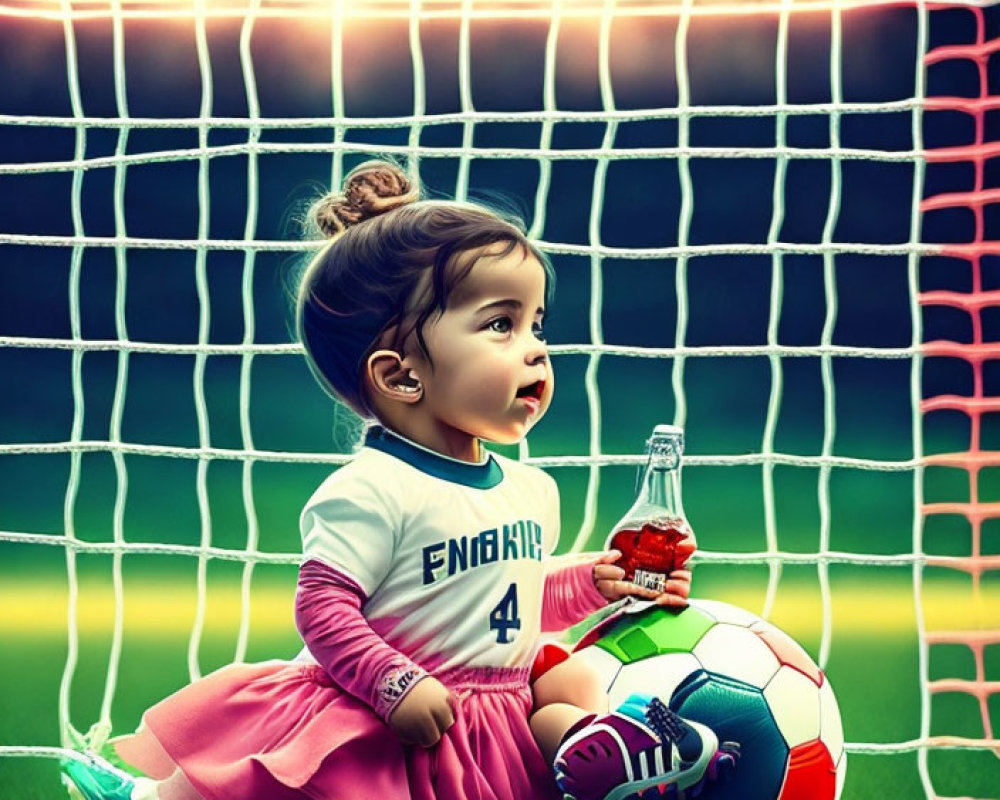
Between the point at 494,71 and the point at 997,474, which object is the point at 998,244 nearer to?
the point at 494,71

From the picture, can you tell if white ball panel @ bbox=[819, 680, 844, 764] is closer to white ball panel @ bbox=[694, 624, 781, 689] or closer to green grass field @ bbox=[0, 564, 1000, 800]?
white ball panel @ bbox=[694, 624, 781, 689]

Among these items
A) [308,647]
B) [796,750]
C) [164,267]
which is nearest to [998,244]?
[796,750]

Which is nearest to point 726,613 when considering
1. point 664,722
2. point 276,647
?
point 664,722

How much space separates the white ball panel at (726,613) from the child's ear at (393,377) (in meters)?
0.36

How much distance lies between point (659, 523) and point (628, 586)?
2.8 inches

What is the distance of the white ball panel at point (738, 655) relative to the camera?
1.31 m

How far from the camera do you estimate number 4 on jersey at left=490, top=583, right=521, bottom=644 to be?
132 cm

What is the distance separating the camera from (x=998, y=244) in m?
2.03

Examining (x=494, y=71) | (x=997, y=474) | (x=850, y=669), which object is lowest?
(x=850, y=669)

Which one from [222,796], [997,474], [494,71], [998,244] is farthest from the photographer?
[997,474]

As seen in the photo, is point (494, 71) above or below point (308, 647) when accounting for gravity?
above

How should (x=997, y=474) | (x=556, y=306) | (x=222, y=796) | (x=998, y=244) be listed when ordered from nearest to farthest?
(x=222, y=796), (x=998, y=244), (x=556, y=306), (x=997, y=474)

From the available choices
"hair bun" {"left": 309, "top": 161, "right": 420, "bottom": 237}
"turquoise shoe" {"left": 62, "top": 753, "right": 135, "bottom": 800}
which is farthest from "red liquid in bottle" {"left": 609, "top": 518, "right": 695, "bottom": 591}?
"turquoise shoe" {"left": 62, "top": 753, "right": 135, "bottom": 800}

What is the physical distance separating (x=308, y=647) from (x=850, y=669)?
2.48 metres
